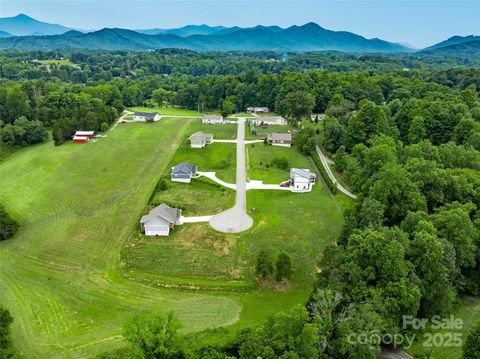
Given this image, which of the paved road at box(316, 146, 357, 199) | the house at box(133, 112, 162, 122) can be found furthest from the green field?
the house at box(133, 112, 162, 122)

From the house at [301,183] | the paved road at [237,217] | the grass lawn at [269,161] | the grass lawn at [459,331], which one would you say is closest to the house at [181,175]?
the paved road at [237,217]

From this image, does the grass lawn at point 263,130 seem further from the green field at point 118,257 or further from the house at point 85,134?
the house at point 85,134

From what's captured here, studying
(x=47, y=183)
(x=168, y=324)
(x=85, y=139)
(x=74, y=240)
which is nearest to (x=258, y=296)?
(x=168, y=324)

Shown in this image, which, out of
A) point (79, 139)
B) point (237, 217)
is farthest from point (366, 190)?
point (79, 139)

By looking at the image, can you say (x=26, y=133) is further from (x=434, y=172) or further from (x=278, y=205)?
(x=434, y=172)

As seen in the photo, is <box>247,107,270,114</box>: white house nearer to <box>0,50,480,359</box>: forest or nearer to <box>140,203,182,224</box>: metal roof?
<box>0,50,480,359</box>: forest
